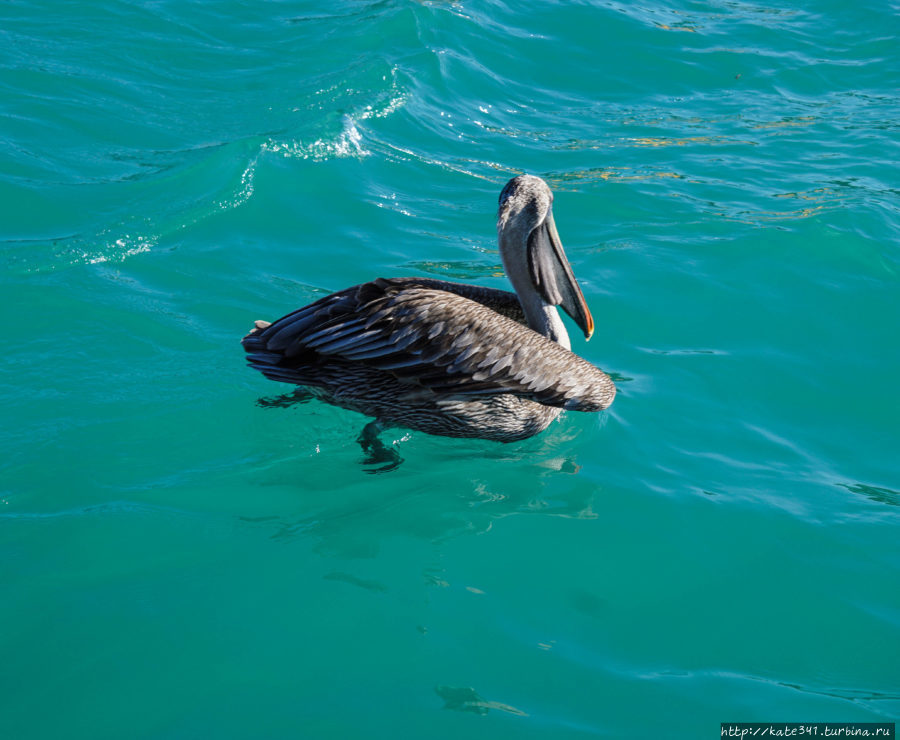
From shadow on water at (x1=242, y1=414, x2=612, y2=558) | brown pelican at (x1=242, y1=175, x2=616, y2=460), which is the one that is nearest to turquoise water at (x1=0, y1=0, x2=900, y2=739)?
shadow on water at (x1=242, y1=414, x2=612, y2=558)

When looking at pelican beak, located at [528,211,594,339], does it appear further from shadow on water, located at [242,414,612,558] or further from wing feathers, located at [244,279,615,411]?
shadow on water, located at [242,414,612,558]

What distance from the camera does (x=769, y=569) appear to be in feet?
14.8

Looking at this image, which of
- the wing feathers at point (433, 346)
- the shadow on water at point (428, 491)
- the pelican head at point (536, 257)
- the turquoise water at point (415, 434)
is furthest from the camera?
the pelican head at point (536, 257)

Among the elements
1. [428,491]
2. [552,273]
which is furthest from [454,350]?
[552,273]

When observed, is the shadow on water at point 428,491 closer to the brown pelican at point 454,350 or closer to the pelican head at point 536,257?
the brown pelican at point 454,350

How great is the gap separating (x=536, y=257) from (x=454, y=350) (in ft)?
2.91

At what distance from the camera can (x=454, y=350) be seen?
493cm

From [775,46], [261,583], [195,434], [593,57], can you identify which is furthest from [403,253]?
[775,46]

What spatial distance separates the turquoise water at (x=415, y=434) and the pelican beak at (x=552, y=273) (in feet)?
2.53

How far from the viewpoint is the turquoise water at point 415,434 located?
12.3 feet

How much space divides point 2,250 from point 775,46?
10176 millimetres

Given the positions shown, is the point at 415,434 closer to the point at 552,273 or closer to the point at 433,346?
the point at 433,346

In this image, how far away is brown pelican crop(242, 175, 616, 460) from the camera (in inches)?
195

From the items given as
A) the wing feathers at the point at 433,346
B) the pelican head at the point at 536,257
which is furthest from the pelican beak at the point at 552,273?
the wing feathers at the point at 433,346
